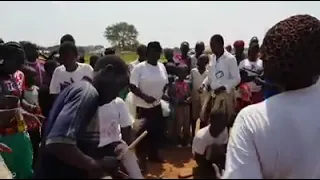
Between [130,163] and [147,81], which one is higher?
[130,163]

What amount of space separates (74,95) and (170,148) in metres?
5.11

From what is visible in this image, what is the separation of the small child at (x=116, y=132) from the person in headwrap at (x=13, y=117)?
67cm

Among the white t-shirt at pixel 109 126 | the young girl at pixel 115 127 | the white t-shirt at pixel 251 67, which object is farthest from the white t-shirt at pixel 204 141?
the white t-shirt at pixel 251 67

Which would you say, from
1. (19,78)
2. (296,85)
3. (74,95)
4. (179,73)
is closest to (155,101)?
(179,73)

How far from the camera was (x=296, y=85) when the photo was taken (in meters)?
1.75

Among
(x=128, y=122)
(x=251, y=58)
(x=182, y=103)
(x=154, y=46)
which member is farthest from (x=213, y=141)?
(x=182, y=103)

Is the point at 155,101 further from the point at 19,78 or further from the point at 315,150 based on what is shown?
the point at 315,150

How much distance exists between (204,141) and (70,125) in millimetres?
2534

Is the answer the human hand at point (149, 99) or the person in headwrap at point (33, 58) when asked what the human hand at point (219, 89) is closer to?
the human hand at point (149, 99)

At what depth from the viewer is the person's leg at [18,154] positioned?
3717 millimetres

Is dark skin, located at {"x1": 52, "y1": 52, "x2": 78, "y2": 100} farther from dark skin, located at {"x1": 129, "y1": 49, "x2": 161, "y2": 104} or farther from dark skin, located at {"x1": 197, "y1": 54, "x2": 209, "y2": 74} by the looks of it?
dark skin, located at {"x1": 197, "y1": 54, "x2": 209, "y2": 74}

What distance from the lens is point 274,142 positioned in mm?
1666

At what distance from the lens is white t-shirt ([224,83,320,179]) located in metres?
1.66

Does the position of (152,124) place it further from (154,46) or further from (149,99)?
(154,46)
